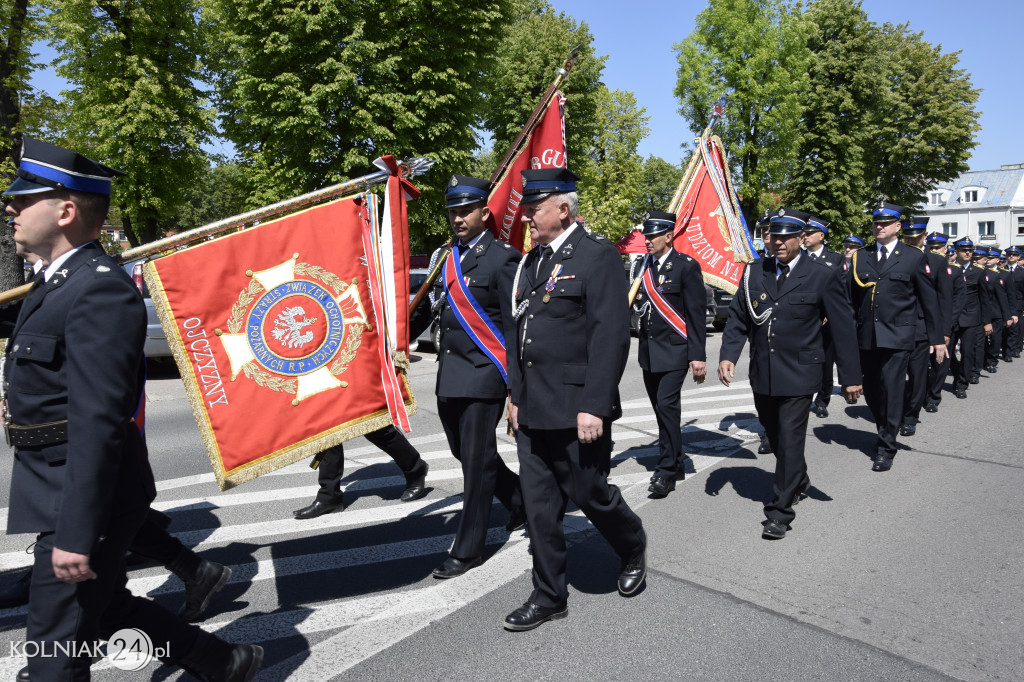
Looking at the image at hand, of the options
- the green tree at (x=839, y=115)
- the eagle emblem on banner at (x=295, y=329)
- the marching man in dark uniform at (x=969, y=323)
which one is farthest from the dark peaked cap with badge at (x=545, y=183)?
the green tree at (x=839, y=115)

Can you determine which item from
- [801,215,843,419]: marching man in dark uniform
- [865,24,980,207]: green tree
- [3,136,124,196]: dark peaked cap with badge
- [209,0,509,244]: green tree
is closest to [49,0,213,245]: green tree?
[209,0,509,244]: green tree

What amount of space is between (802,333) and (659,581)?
201cm

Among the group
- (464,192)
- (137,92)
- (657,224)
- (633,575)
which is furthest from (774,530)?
(137,92)

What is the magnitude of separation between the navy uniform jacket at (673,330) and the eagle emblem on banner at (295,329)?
267 cm

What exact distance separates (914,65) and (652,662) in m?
50.5

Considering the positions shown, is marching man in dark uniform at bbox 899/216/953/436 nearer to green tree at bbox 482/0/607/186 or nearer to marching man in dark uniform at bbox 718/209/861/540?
marching man in dark uniform at bbox 718/209/861/540

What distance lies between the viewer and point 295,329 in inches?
154

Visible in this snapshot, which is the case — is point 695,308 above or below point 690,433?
above

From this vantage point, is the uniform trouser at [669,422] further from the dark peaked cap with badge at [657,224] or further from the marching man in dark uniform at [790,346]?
the dark peaked cap with badge at [657,224]

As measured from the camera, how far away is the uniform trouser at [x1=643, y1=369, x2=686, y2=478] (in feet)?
18.9

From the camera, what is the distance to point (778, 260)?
5.27 meters

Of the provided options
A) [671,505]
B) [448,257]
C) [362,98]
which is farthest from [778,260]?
[362,98]

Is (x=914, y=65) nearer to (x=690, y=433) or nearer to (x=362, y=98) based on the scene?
(x=362, y=98)

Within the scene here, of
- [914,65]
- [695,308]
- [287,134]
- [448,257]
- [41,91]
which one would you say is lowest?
[695,308]
